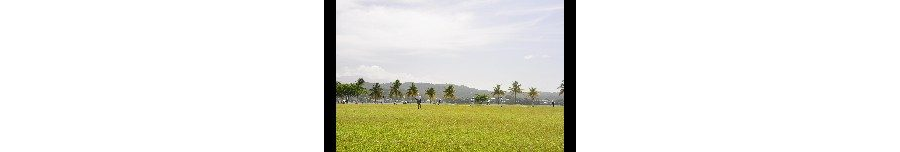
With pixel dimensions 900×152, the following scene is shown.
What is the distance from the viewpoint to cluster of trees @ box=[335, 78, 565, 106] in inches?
99.8

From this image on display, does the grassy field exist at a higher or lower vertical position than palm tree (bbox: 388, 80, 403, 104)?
lower

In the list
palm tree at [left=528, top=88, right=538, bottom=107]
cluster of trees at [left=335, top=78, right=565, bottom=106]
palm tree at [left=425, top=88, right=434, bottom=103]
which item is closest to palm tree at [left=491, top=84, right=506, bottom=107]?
cluster of trees at [left=335, top=78, right=565, bottom=106]

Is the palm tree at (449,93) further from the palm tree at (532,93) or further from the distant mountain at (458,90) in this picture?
the palm tree at (532,93)

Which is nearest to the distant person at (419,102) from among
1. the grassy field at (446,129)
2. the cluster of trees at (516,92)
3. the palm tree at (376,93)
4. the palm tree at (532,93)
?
the grassy field at (446,129)

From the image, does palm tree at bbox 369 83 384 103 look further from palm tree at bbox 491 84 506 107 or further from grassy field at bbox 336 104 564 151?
palm tree at bbox 491 84 506 107

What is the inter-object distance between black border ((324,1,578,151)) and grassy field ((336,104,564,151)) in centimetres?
7
